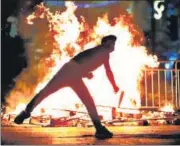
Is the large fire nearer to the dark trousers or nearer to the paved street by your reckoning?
the dark trousers

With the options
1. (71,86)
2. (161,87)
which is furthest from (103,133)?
(161,87)

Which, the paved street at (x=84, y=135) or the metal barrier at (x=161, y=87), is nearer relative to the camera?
the paved street at (x=84, y=135)

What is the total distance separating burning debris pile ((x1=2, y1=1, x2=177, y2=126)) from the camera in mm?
3709

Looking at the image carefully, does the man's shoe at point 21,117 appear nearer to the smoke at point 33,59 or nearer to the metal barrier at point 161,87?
the smoke at point 33,59

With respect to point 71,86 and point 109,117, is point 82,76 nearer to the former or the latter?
point 71,86

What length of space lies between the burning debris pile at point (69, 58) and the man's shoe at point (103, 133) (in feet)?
0.35

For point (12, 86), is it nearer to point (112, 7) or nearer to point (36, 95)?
point (36, 95)

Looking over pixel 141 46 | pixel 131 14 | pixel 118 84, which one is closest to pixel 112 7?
pixel 131 14

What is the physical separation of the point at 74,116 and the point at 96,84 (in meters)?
0.35

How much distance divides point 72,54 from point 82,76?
215 millimetres

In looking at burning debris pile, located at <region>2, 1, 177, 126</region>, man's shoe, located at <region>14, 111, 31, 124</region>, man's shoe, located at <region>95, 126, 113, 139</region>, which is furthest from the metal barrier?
man's shoe, located at <region>14, 111, 31, 124</region>

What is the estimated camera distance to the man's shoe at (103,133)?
144 inches

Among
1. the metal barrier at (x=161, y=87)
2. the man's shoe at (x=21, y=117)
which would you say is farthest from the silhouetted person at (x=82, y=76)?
the metal barrier at (x=161, y=87)

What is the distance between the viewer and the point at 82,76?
3.73 meters
